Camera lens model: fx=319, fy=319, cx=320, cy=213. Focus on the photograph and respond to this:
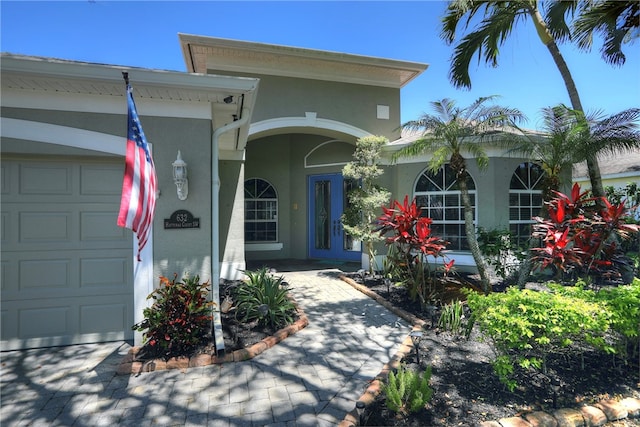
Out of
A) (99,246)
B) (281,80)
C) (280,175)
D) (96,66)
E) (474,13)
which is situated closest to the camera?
(96,66)

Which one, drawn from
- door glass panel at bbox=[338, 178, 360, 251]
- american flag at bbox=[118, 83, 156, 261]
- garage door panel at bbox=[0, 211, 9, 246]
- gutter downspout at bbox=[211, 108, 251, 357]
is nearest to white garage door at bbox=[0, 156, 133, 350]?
garage door panel at bbox=[0, 211, 9, 246]

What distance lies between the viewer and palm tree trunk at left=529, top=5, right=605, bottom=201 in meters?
7.21

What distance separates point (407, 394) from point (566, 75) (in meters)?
8.36

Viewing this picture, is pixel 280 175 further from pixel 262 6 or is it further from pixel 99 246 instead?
pixel 99 246

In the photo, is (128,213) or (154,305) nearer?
(128,213)

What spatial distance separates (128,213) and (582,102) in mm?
9416

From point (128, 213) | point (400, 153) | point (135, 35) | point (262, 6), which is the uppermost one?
point (262, 6)

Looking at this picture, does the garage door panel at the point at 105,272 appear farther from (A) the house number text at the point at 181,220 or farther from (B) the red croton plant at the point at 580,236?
(B) the red croton plant at the point at 580,236

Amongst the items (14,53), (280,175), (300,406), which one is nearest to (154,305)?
(300,406)

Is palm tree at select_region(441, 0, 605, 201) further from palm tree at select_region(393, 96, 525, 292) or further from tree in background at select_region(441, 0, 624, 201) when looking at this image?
palm tree at select_region(393, 96, 525, 292)

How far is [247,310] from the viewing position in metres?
4.87

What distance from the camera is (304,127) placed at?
9.23 meters

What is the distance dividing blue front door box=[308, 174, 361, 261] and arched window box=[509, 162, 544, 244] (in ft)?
15.0

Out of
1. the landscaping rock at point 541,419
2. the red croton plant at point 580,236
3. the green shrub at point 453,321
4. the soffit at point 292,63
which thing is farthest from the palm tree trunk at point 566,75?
the landscaping rock at point 541,419
